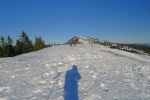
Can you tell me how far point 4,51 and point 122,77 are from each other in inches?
2187

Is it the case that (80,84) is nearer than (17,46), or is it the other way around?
(80,84)

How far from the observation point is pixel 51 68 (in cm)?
1916

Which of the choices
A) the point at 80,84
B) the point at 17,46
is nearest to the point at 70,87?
the point at 80,84

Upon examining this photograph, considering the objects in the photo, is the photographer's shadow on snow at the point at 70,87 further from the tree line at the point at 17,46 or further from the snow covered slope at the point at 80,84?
the tree line at the point at 17,46

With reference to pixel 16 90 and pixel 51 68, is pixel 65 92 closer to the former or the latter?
pixel 16 90

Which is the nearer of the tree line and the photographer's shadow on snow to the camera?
the photographer's shadow on snow

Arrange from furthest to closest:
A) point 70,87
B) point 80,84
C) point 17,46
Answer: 1. point 17,46
2. point 80,84
3. point 70,87

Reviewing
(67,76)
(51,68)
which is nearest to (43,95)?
(67,76)

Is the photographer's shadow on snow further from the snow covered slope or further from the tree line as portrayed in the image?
the tree line

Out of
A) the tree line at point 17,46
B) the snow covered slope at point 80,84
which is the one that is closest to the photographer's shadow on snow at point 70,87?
the snow covered slope at point 80,84

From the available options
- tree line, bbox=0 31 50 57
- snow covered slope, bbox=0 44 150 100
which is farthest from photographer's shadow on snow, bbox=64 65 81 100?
tree line, bbox=0 31 50 57

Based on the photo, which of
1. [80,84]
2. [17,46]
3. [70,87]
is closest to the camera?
[70,87]

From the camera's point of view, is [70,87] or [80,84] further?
[80,84]

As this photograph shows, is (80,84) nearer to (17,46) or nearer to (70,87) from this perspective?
(70,87)
